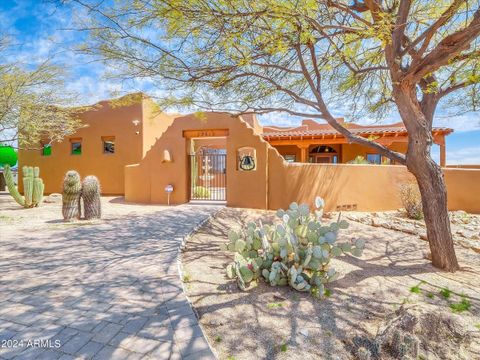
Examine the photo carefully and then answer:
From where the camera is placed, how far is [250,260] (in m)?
3.91

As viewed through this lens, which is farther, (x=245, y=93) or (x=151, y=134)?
(x=151, y=134)

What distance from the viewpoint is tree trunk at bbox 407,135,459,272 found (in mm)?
4754

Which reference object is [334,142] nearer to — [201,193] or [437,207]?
[201,193]

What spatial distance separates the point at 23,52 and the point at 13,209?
5.96 meters

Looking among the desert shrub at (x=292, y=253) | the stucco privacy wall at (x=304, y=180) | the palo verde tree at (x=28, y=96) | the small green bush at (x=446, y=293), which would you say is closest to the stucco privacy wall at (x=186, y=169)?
the stucco privacy wall at (x=304, y=180)

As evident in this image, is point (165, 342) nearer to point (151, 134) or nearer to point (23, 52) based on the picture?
point (23, 52)

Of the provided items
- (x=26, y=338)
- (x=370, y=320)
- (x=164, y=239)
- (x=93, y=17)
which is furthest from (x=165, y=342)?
(x=93, y=17)

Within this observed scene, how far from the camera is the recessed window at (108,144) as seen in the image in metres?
15.8

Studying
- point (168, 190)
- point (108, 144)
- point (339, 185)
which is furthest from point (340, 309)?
point (108, 144)

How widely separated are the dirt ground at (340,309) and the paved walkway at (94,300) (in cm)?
36

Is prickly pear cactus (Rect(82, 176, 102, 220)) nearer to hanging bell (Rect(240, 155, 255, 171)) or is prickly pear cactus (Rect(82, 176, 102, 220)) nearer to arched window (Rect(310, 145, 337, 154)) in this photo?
hanging bell (Rect(240, 155, 255, 171))

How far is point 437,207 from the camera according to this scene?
4.76m

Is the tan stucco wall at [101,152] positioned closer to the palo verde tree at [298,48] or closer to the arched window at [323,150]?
the palo verde tree at [298,48]

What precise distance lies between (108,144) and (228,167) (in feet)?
31.1
